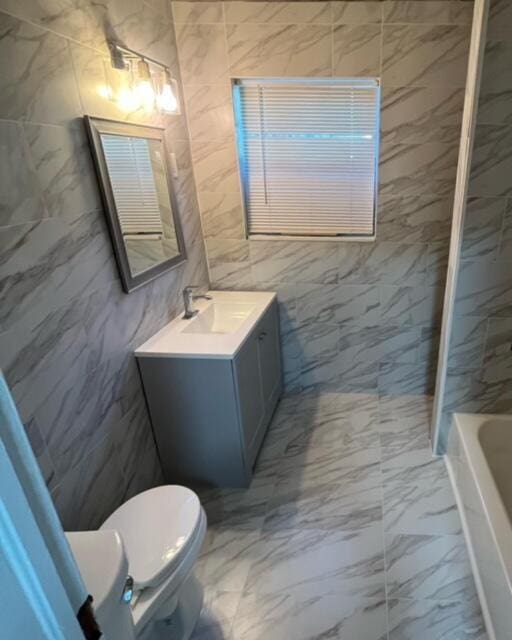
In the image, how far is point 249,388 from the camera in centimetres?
203

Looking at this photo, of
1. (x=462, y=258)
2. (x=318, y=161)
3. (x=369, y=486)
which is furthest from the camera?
(x=318, y=161)

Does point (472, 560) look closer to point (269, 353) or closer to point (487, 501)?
point (487, 501)

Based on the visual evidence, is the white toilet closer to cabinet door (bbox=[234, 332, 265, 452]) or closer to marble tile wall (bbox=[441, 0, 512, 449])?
cabinet door (bbox=[234, 332, 265, 452])

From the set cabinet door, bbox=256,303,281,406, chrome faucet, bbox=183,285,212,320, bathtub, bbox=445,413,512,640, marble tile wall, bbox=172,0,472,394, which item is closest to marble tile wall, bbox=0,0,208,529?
chrome faucet, bbox=183,285,212,320

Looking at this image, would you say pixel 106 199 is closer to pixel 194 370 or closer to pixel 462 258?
pixel 194 370

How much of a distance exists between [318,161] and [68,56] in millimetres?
1446

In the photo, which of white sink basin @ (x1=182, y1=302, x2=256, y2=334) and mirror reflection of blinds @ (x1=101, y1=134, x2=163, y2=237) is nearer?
mirror reflection of blinds @ (x1=101, y1=134, x2=163, y2=237)

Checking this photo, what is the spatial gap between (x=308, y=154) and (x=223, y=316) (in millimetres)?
1122

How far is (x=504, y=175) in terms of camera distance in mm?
1660

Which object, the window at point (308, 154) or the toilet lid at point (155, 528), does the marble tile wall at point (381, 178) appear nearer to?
the window at point (308, 154)

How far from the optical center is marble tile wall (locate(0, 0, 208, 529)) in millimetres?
1167

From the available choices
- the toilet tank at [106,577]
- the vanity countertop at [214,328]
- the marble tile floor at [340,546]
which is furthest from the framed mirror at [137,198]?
the marble tile floor at [340,546]

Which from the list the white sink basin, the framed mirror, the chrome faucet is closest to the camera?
the framed mirror

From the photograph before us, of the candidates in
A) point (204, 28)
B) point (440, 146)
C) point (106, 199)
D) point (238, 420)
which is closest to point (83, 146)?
point (106, 199)
